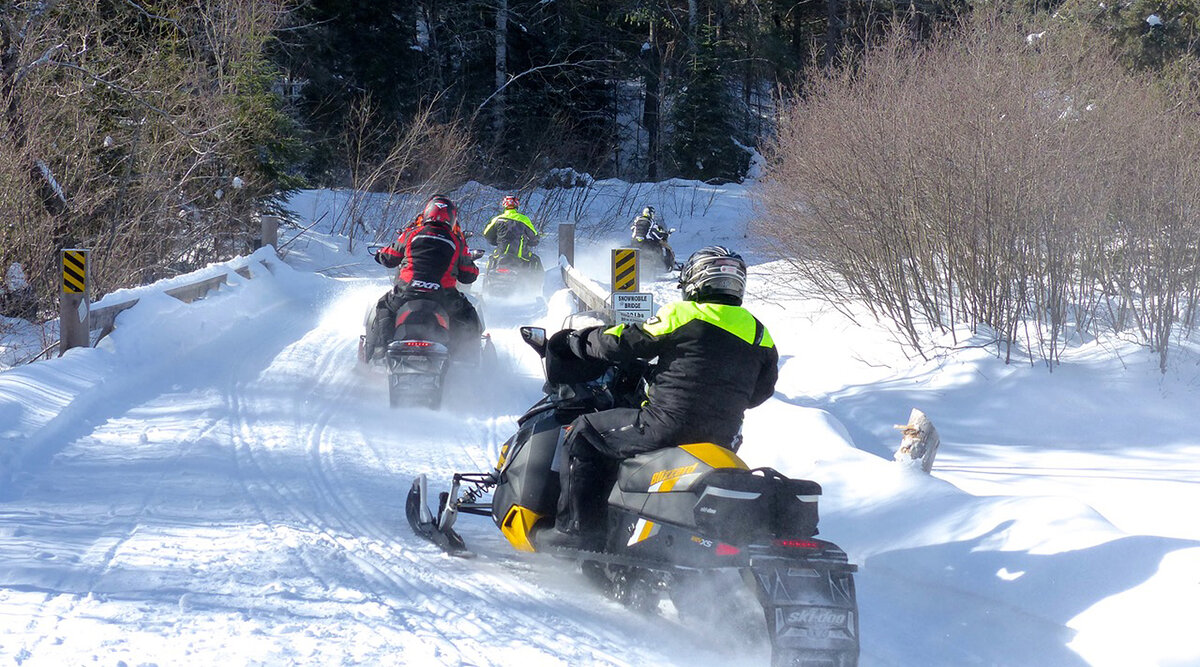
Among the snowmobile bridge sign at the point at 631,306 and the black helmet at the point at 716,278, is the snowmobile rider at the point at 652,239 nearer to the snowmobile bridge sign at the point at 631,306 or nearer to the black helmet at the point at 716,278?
the snowmobile bridge sign at the point at 631,306

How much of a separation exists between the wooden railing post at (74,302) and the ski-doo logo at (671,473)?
22.8 feet

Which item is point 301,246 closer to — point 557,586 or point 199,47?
point 199,47

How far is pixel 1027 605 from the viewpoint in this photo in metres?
4.41

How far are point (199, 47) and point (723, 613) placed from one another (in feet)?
64.0

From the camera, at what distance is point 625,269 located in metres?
10.9

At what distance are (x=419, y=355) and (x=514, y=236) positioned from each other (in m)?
8.10

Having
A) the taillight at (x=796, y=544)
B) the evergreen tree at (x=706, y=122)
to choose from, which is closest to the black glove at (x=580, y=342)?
the taillight at (x=796, y=544)

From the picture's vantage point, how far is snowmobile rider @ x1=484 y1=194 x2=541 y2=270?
16.4m

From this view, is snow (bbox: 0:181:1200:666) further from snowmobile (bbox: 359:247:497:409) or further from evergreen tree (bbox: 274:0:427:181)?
evergreen tree (bbox: 274:0:427:181)

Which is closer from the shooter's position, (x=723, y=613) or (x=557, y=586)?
(x=723, y=613)

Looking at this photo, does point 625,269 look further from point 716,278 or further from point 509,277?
point 716,278

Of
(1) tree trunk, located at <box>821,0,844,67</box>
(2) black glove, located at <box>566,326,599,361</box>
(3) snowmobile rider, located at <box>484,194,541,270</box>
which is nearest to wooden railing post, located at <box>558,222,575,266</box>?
(3) snowmobile rider, located at <box>484,194,541,270</box>

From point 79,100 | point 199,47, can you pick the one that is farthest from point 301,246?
point 79,100

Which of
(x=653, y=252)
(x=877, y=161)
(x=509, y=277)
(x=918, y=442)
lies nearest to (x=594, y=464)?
(x=918, y=442)
